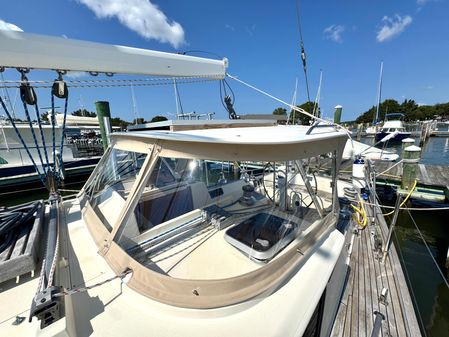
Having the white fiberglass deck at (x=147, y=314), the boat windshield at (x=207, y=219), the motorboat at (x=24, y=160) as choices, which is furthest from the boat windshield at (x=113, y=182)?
the motorboat at (x=24, y=160)

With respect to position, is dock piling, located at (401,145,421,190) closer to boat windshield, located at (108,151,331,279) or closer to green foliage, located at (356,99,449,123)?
boat windshield, located at (108,151,331,279)

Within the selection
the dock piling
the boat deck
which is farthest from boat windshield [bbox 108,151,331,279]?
the dock piling

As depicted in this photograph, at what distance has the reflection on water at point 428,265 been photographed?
13.6ft

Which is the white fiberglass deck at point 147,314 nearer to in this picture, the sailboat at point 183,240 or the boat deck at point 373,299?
the sailboat at point 183,240

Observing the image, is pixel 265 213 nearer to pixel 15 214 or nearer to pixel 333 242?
pixel 333 242

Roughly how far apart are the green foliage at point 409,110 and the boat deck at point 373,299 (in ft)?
202

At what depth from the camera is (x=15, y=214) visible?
2174 millimetres

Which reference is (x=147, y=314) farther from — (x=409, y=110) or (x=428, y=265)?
(x=409, y=110)

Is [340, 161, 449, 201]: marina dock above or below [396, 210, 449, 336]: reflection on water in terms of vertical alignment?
above

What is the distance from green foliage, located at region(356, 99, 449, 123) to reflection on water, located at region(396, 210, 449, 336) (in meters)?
55.4

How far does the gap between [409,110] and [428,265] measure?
70.8 m

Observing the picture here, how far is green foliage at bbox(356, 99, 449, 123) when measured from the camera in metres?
54.5

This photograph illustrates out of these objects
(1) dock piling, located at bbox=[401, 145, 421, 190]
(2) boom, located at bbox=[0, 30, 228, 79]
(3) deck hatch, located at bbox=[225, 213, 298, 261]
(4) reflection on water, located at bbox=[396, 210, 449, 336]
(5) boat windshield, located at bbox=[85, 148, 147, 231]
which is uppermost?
(2) boom, located at bbox=[0, 30, 228, 79]

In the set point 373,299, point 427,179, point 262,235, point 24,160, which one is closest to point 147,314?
point 262,235
